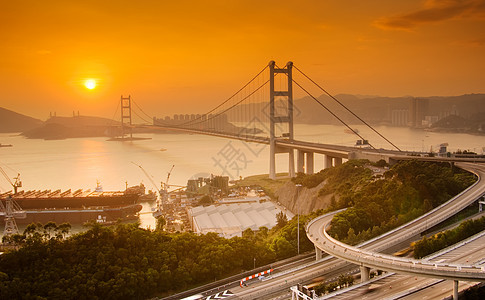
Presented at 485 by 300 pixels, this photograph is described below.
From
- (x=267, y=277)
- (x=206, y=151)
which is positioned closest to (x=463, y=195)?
(x=267, y=277)

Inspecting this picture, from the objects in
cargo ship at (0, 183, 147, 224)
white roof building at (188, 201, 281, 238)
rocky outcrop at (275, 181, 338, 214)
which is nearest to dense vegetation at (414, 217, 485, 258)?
rocky outcrop at (275, 181, 338, 214)

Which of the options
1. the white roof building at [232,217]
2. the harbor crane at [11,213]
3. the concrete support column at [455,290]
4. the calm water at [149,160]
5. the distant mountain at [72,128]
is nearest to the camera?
the concrete support column at [455,290]

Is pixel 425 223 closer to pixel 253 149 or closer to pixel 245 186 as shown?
pixel 245 186

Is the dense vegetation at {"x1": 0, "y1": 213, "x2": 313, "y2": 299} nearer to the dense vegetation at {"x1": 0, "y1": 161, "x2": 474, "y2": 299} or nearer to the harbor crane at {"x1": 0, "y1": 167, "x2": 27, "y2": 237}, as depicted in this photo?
the dense vegetation at {"x1": 0, "y1": 161, "x2": 474, "y2": 299}

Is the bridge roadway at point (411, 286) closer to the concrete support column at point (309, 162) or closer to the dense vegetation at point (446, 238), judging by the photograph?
the dense vegetation at point (446, 238)

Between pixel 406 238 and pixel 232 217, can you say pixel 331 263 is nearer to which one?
pixel 406 238

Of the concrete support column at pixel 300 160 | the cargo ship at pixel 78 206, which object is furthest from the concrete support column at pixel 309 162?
the cargo ship at pixel 78 206
